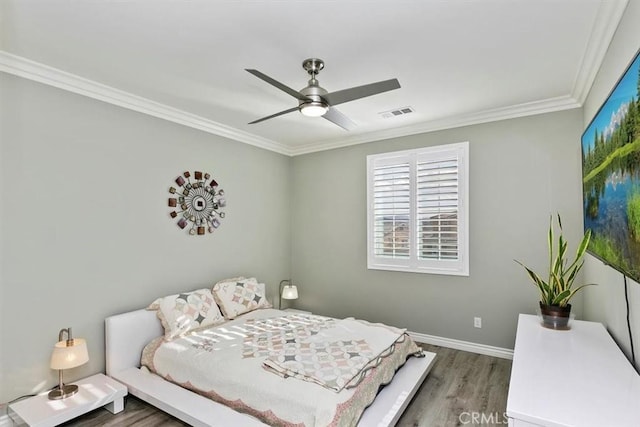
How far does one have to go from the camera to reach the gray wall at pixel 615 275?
1683 millimetres

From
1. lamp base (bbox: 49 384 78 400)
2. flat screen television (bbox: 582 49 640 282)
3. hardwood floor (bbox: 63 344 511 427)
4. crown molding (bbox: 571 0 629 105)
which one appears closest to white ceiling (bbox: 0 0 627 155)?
crown molding (bbox: 571 0 629 105)

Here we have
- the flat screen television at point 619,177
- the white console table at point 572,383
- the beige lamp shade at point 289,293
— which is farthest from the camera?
the beige lamp shade at point 289,293

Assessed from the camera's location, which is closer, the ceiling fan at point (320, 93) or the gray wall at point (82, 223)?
the ceiling fan at point (320, 93)

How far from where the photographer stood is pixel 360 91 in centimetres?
220

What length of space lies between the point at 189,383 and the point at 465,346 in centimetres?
296

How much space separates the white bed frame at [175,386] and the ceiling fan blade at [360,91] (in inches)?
85.6

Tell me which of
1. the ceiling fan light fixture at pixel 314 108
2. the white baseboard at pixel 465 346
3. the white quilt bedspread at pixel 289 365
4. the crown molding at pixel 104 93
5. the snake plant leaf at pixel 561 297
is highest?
the crown molding at pixel 104 93

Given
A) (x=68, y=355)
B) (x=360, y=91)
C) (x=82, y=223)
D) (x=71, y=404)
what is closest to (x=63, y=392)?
(x=71, y=404)

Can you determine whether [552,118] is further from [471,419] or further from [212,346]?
[212,346]

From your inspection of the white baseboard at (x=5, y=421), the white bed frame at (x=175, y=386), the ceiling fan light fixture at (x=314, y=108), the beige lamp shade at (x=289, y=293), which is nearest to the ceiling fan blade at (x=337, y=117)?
the ceiling fan light fixture at (x=314, y=108)

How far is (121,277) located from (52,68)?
1.85 m

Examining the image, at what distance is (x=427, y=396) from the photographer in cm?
280

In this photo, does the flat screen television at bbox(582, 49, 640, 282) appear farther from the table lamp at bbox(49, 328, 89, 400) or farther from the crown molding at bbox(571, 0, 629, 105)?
the table lamp at bbox(49, 328, 89, 400)

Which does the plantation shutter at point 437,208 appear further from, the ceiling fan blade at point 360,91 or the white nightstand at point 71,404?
the white nightstand at point 71,404
